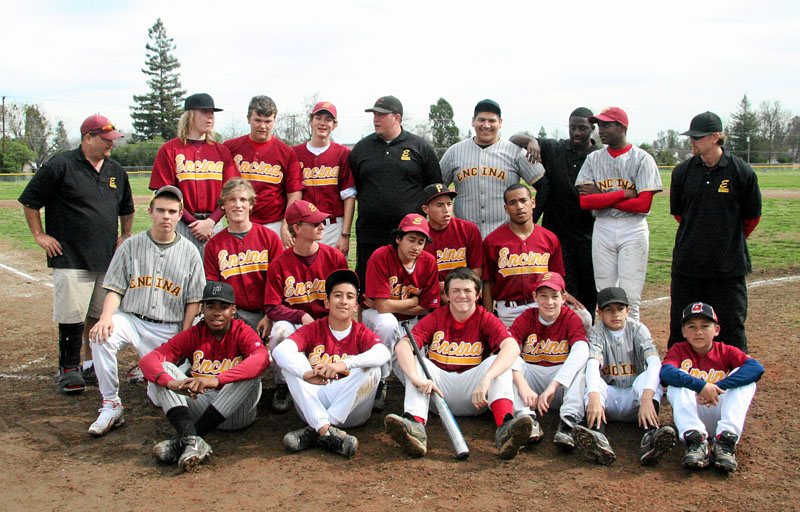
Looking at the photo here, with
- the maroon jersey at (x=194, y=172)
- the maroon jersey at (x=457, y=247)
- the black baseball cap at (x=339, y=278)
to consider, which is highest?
the maroon jersey at (x=194, y=172)

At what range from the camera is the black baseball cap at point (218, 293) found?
169 inches

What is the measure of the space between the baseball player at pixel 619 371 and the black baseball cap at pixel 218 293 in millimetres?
2381

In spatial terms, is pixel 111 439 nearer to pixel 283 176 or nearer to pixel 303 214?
pixel 303 214

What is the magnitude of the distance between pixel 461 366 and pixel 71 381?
10.00 feet

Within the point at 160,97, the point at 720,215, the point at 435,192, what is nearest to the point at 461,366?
the point at 435,192

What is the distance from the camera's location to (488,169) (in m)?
5.57

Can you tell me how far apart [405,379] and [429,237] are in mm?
1251

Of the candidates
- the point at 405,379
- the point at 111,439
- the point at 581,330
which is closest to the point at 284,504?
the point at 405,379

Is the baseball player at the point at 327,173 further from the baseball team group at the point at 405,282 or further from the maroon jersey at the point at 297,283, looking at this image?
the maroon jersey at the point at 297,283

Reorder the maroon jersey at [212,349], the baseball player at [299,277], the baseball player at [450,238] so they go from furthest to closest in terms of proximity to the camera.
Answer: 1. the baseball player at [450,238]
2. the baseball player at [299,277]
3. the maroon jersey at [212,349]

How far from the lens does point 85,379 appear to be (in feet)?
17.4

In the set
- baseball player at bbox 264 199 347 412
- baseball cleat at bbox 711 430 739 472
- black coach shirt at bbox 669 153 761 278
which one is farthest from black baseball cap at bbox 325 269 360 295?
black coach shirt at bbox 669 153 761 278

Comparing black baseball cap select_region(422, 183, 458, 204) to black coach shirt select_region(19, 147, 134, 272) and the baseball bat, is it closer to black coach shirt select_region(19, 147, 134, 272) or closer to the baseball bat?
the baseball bat

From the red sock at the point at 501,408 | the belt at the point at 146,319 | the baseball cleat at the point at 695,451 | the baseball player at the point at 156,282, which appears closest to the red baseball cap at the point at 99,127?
the baseball player at the point at 156,282
